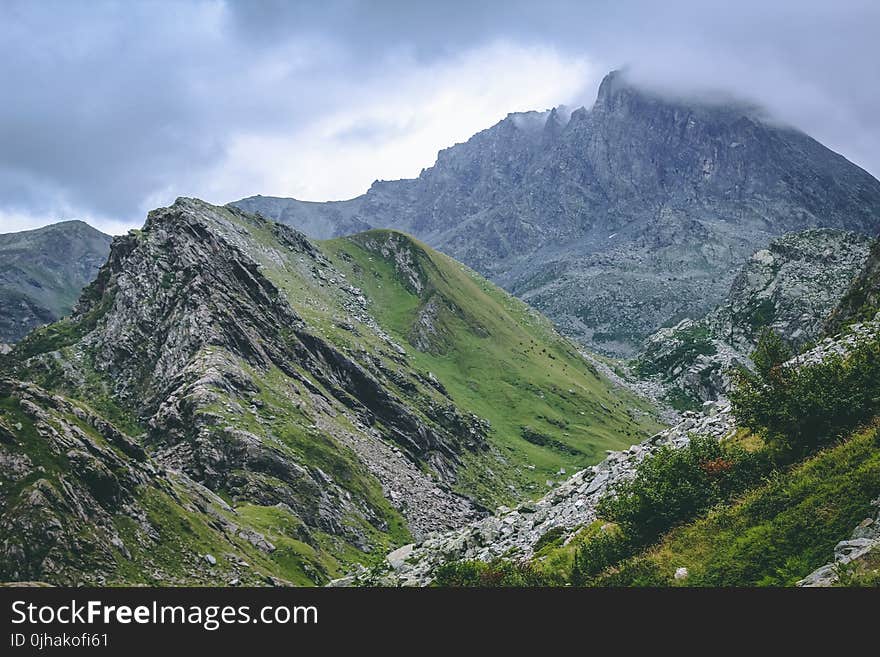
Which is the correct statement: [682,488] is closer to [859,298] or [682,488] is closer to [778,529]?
[778,529]

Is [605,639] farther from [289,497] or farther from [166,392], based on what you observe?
[166,392]

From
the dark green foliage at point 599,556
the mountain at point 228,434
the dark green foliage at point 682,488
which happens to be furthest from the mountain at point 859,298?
the mountain at point 228,434

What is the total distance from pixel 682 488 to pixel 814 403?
24.2ft

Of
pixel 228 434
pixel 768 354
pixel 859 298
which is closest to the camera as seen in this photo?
pixel 768 354

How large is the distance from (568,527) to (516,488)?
114284 millimetres

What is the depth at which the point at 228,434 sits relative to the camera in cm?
9575

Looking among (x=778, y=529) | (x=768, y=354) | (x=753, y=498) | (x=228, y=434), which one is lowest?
(x=778, y=529)

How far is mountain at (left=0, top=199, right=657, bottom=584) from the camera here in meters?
56.2

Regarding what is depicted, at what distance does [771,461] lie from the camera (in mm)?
30578

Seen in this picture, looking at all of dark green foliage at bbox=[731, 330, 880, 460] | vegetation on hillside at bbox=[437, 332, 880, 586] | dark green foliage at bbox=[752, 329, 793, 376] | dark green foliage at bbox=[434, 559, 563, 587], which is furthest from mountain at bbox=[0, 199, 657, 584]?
dark green foliage at bbox=[752, 329, 793, 376]

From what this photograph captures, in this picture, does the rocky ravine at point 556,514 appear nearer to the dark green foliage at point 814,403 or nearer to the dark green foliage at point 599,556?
the dark green foliage at point 814,403

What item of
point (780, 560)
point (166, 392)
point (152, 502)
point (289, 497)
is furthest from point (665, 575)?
point (166, 392)

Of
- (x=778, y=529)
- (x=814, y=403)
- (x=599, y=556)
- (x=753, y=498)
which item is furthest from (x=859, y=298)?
(x=599, y=556)

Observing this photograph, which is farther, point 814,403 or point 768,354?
point 768,354
